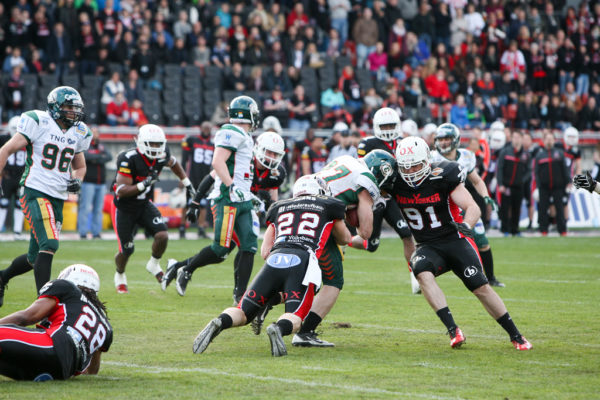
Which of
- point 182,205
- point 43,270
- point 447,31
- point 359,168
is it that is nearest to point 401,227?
point 359,168

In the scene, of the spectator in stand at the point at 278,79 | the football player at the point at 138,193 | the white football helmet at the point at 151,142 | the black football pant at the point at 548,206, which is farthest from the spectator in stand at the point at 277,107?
the white football helmet at the point at 151,142

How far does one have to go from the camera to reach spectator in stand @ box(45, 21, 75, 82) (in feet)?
61.4

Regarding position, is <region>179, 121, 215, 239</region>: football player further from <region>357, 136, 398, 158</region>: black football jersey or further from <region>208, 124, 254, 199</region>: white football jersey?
<region>208, 124, 254, 199</region>: white football jersey

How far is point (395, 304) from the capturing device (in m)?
8.92

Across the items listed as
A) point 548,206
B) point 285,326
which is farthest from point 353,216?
point 548,206

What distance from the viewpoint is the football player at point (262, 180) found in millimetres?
9180

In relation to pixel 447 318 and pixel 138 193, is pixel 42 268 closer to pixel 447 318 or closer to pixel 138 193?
pixel 138 193

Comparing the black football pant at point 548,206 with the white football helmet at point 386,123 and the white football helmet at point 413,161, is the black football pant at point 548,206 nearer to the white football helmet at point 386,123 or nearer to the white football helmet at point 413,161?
the white football helmet at point 386,123

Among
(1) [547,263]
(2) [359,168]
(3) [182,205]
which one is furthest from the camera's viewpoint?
(3) [182,205]

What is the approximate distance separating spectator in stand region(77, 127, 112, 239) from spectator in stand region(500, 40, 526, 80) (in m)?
11.3

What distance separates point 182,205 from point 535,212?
7.93m

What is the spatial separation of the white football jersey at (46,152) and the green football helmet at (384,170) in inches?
108

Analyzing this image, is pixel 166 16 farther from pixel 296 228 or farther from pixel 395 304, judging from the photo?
pixel 296 228

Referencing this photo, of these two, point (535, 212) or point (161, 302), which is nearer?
point (161, 302)
